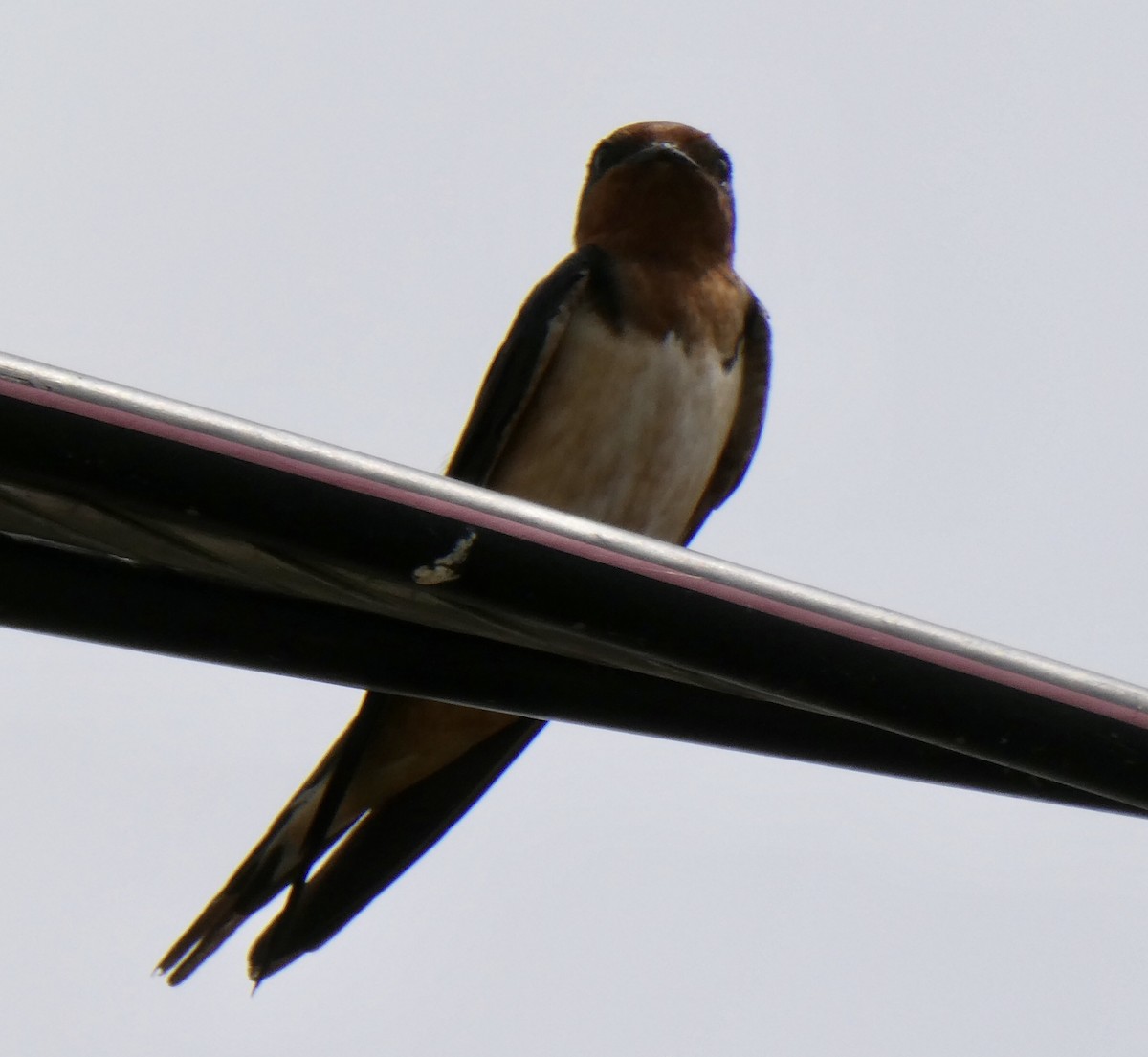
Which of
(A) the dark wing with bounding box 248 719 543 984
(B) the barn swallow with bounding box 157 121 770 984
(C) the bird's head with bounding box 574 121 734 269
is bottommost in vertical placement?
(A) the dark wing with bounding box 248 719 543 984

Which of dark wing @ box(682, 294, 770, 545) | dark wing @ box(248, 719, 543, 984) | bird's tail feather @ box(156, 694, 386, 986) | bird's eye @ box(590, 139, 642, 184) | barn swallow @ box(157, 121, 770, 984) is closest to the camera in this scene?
bird's tail feather @ box(156, 694, 386, 986)

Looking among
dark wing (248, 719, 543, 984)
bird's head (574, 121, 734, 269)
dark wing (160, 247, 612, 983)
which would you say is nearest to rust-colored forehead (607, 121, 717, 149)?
bird's head (574, 121, 734, 269)

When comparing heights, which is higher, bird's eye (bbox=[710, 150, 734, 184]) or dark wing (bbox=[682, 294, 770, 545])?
bird's eye (bbox=[710, 150, 734, 184])

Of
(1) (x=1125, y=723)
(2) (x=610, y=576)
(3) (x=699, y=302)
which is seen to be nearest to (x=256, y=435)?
(2) (x=610, y=576)

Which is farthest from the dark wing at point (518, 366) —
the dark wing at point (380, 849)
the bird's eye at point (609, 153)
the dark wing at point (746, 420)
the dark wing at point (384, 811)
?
the bird's eye at point (609, 153)

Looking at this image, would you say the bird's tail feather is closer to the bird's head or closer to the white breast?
the white breast

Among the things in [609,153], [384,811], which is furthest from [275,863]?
[609,153]

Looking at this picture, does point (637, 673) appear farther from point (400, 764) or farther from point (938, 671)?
point (400, 764)

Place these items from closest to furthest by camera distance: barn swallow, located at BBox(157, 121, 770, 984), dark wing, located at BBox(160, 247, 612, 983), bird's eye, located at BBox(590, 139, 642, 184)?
dark wing, located at BBox(160, 247, 612, 983), barn swallow, located at BBox(157, 121, 770, 984), bird's eye, located at BBox(590, 139, 642, 184)
